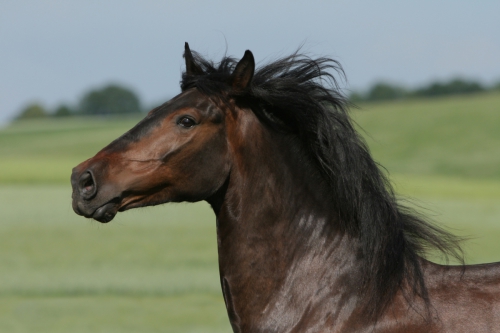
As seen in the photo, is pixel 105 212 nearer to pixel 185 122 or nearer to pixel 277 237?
pixel 185 122

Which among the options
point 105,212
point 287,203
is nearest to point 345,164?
point 287,203

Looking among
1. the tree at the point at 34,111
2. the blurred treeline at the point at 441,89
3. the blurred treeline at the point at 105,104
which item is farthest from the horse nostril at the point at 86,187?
the tree at the point at 34,111

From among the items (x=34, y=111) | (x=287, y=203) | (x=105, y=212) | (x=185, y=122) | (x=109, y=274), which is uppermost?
(x=185, y=122)

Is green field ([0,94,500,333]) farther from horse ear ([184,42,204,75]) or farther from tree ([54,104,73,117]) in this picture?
tree ([54,104,73,117])

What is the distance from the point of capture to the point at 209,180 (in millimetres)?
3992

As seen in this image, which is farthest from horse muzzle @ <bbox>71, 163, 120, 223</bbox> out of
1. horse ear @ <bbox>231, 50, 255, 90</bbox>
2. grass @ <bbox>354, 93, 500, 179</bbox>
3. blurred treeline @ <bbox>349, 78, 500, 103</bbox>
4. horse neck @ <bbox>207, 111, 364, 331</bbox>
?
blurred treeline @ <bbox>349, 78, 500, 103</bbox>

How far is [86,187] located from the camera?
3812 mm

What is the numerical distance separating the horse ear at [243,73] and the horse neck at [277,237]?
0.94ft

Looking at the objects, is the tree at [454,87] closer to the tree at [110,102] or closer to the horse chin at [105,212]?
the tree at [110,102]

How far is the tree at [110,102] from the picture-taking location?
370 ft

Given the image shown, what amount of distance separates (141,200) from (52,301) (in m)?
7.53

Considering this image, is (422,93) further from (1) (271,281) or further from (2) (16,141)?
(1) (271,281)

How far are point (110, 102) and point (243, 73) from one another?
369 ft

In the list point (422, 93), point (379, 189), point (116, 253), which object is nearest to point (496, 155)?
point (116, 253)
